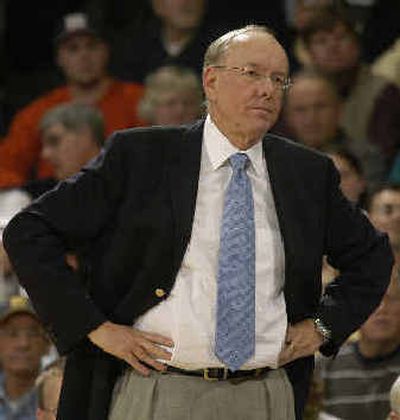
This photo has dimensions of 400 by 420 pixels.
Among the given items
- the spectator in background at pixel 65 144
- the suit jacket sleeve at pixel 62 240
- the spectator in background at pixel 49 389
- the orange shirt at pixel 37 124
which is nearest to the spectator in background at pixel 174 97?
the orange shirt at pixel 37 124

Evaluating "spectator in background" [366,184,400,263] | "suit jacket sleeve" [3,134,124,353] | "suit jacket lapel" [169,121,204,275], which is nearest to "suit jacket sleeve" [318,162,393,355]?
"suit jacket lapel" [169,121,204,275]

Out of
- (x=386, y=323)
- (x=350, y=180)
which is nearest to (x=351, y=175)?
(x=350, y=180)

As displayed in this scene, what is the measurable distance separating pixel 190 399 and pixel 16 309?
6.70 feet

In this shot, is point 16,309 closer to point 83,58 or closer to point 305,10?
point 83,58

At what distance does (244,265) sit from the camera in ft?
10.8

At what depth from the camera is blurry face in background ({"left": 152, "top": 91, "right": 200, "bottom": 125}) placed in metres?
6.43

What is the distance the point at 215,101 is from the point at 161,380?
0.70m

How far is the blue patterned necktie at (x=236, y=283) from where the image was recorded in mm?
3234

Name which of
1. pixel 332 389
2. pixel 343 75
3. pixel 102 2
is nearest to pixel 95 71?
pixel 102 2

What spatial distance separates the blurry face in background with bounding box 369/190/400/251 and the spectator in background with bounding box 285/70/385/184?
0.55m

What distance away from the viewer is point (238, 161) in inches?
133

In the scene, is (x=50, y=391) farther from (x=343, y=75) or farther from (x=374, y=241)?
(x=343, y=75)

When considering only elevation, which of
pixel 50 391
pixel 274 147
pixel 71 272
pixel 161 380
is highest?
pixel 274 147

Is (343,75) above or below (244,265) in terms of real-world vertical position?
above
